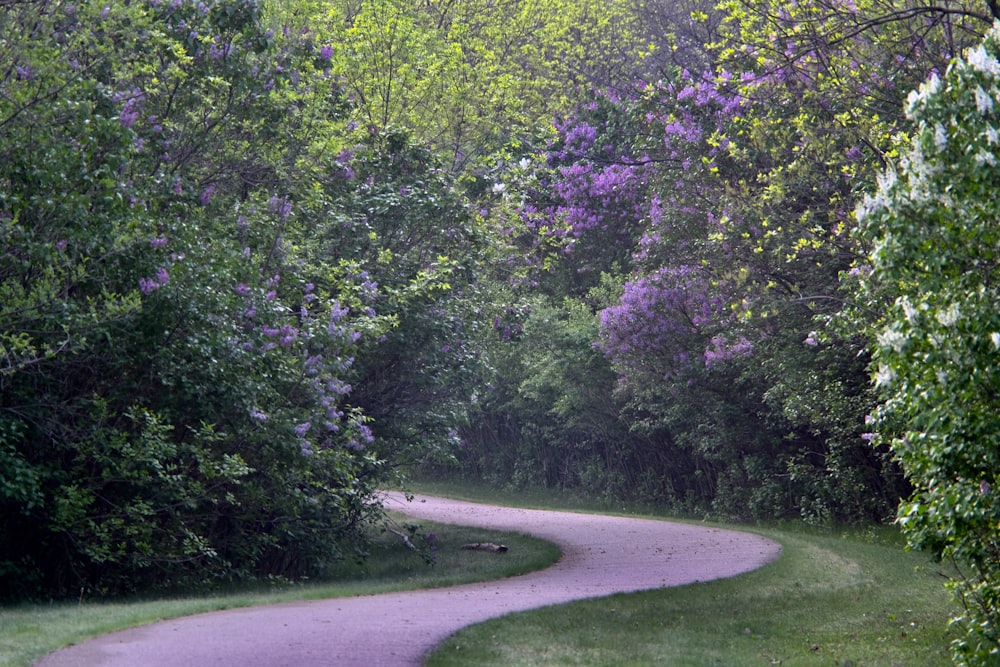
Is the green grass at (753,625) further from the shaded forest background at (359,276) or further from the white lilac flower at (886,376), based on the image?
the white lilac flower at (886,376)

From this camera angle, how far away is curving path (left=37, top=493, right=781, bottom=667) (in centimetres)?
832

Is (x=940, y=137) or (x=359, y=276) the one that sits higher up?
(x=359, y=276)

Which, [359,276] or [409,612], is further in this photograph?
[359,276]

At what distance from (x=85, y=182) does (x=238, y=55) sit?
3.50 m

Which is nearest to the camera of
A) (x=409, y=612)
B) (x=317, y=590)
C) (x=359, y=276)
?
(x=409, y=612)

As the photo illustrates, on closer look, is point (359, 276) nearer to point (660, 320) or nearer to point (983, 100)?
point (660, 320)

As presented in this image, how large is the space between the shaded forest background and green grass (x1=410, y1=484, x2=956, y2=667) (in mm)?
1899

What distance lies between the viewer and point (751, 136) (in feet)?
53.8

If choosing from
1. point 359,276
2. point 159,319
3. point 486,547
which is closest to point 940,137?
point 159,319

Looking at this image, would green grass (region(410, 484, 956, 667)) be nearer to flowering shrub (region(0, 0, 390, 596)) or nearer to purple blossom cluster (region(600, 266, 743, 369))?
flowering shrub (region(0, 0, 390, 596))

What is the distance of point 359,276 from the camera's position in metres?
16.3

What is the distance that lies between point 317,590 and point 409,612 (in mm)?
2290

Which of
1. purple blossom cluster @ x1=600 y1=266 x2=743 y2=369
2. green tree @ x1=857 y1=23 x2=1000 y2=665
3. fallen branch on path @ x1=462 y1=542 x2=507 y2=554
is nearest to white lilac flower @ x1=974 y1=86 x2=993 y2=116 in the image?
green tree @ x1=857 y1=23 x2=1000 y2=665

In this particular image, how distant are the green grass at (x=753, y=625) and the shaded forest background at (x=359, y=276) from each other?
1899 millimetres
